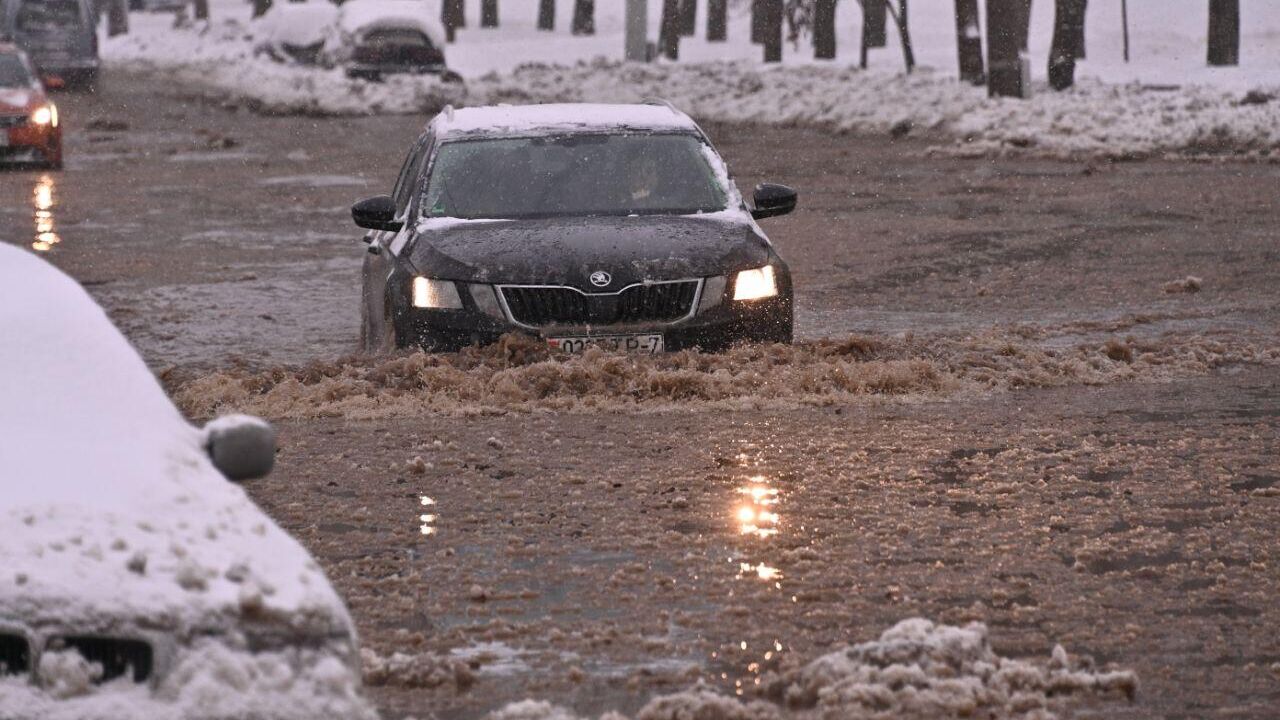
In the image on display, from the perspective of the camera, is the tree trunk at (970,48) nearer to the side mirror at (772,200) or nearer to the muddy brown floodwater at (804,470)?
the muddy brown floodwater at (804,470)

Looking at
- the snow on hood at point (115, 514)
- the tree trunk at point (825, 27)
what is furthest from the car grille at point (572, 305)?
the tree trunk at point (825, 27)

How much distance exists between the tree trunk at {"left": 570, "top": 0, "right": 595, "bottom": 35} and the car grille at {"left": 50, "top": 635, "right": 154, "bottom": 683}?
201ft

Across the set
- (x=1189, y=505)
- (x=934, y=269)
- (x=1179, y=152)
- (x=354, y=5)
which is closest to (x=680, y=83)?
(x=354, y=5)

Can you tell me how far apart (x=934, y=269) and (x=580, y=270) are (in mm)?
7144

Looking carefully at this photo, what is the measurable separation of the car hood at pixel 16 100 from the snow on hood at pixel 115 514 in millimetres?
22167

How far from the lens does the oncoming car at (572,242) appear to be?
10.4m

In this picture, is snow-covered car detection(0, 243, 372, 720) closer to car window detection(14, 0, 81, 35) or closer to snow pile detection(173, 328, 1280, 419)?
snow pile detection(173, 328, 1280, 419)

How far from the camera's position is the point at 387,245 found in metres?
11.5

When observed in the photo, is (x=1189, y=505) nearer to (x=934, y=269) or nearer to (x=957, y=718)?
(x=957, y=718)

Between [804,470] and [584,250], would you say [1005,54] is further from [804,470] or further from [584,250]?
[804,470]

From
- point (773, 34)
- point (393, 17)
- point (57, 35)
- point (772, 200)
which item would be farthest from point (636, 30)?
point (772, 200)

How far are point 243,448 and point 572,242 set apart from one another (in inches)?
221

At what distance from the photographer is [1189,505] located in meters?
8.09

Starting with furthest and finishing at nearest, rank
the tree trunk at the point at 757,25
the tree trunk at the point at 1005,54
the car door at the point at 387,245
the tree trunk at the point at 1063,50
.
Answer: the tree trunk at the point at 757,25, the tree trunk at the point at 1063,50, the tree trunk at the point at 1005,54, the car door at the point at 387,245
